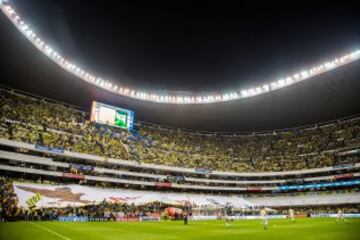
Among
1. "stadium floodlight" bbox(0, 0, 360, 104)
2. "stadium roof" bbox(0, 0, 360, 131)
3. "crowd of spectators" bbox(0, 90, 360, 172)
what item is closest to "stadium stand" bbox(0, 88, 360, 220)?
"crowd of spectators" bbox(0, 90, 360, 172)

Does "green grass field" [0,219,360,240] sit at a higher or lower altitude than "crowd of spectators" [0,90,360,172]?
lower

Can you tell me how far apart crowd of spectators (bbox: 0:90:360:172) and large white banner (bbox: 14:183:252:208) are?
10.6 m

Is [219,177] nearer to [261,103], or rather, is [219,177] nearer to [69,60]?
[261,103]

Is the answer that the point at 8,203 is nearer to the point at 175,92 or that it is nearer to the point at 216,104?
the point at 175,92

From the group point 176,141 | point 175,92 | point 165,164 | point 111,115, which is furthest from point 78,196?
point 176,141

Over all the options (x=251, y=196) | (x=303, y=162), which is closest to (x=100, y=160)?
(x=251, y=196)

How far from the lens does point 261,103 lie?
259ft

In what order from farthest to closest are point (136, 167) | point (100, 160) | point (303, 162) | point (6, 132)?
point (303, 162) < point (136, 167) < point (100, 160) < point (6, 132)

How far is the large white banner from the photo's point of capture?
45.8 m

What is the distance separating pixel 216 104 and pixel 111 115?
2762cm

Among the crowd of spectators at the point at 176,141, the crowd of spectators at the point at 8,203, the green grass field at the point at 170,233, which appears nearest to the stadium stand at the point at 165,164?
the crowd of spectators at the point at 8,203

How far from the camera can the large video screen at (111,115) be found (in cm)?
7056

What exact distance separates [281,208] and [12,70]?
7074 cm

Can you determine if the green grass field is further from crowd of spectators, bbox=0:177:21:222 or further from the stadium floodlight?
the stadium floodlight
